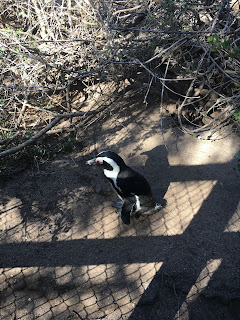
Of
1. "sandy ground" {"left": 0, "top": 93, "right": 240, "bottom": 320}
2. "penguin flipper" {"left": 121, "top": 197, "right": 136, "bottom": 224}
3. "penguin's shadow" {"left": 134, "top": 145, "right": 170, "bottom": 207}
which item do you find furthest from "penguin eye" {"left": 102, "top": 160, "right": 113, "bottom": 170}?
"penguin's shadow" {"left": 134, "top": 145, "right": 170, "bottom": 207}

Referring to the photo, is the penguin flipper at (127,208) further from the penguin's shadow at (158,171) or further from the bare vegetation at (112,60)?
the bare vegetation at (112,60)

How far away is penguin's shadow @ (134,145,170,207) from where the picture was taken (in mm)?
3848

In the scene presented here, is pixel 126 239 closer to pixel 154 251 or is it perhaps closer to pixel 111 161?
pixel 154 251

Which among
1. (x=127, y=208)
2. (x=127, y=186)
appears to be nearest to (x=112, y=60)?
(x=127, y=186)

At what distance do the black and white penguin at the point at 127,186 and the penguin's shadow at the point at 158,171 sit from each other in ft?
1.12

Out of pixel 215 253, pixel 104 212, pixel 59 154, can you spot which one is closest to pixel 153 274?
pixel 215 253

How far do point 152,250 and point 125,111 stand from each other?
2.60m

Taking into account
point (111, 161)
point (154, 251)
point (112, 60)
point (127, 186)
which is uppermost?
point (112, 60)

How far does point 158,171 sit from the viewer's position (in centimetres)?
411

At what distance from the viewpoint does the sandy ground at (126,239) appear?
9.17ft

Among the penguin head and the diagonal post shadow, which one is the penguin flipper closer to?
the diagonal post shadow

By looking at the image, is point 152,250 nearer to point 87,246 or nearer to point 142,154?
point 87,246

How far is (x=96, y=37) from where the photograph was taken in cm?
457

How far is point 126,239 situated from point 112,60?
2246mm
